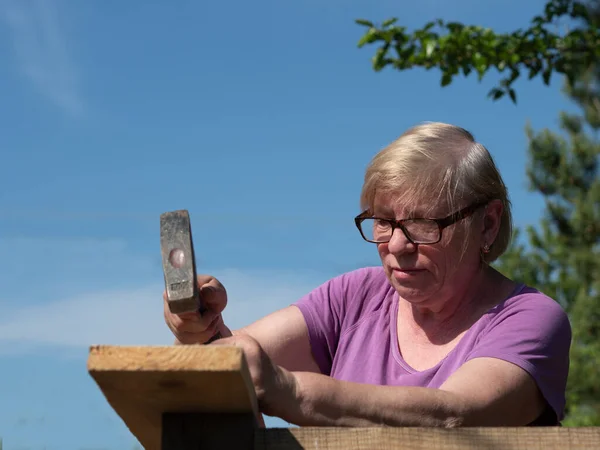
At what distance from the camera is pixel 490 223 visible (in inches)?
105

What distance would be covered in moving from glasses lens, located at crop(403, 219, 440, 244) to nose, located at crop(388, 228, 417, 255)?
2cm

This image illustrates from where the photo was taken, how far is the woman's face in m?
2.48

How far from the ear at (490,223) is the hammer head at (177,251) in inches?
45.1

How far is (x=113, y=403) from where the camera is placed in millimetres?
1408

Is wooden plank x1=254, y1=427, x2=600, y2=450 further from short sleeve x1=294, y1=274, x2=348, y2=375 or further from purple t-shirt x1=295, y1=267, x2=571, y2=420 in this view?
short sleeve x1=294, y1=274, x2=348, y2=375

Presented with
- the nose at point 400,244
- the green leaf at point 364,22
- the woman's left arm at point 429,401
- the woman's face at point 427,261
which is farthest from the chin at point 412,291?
the green leaf at point 364,22

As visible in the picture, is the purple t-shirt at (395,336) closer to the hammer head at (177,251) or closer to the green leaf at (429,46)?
the hammer head at (177,251)

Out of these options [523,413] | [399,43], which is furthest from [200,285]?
[399,43]

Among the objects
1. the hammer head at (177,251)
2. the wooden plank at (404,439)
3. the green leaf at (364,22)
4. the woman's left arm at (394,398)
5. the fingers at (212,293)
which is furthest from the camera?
the green leaf at (364,22)

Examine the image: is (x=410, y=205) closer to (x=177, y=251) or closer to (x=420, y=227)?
(x=420, y=227)

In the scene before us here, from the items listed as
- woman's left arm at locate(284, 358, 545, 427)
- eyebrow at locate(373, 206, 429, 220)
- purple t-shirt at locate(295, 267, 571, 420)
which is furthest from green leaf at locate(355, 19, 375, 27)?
woman's left arm at locate(284, 358, 545, 427)

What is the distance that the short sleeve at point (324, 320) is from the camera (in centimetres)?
282

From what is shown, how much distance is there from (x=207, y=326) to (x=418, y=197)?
75 cm

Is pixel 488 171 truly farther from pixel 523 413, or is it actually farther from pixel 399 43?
pixel 399 43
